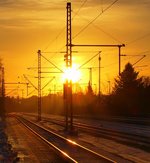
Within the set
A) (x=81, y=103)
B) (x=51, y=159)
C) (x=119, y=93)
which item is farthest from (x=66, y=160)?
(x=81, y=103)

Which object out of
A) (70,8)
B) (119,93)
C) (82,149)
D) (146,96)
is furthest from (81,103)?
(82,149)

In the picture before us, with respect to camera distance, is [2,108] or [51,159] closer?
[51,159]

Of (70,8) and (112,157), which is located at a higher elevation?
(70,8)

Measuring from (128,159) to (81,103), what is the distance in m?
108

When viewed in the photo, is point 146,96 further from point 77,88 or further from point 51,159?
point 77,88

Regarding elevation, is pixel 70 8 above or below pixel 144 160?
above

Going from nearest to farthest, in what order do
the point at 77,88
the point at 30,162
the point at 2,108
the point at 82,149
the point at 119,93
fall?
1. the point at 30,162
2. the point at 82,149
3. the point at 119,93
4. the point at 2,108
5. the point at 77,88

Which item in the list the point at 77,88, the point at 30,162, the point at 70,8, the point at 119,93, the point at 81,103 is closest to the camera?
the point at 30,162

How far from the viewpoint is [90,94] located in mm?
136750

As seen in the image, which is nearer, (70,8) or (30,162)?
(30,162)

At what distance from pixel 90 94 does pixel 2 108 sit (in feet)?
108

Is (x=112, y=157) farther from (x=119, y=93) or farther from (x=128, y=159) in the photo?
Result: (x=119, y=93)

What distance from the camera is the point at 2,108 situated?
360 ft

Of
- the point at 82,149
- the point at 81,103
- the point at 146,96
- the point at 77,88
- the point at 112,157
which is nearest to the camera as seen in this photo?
the point at 112,157
